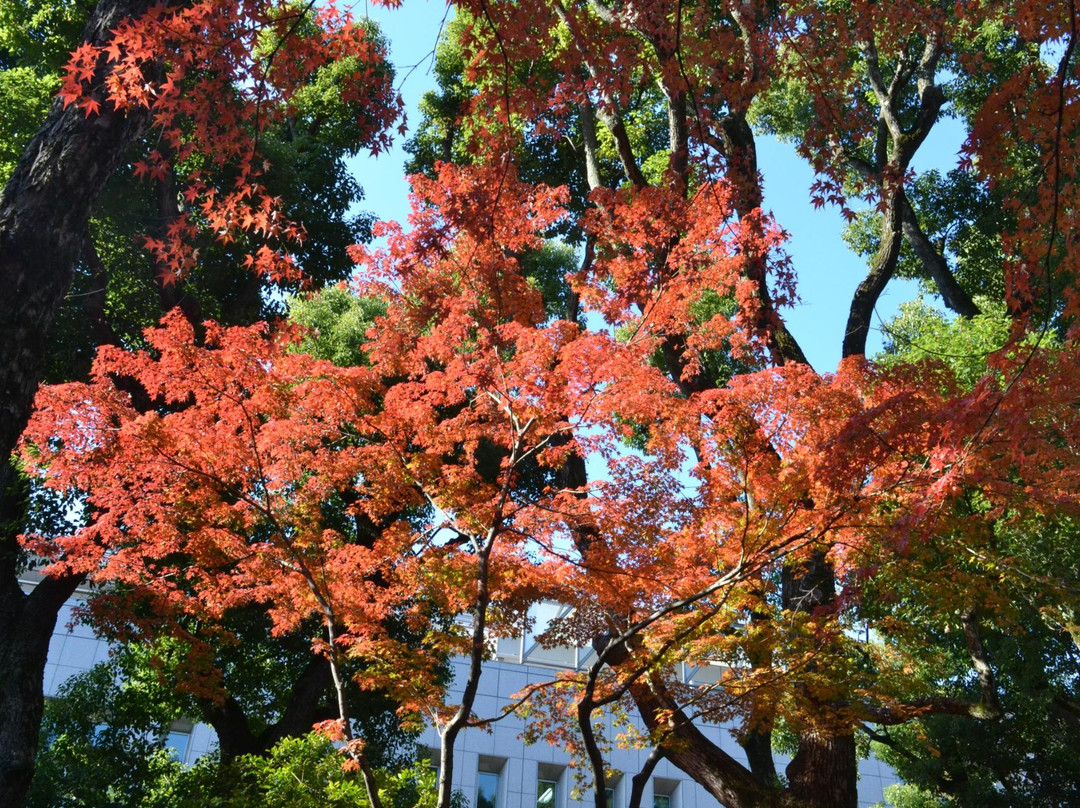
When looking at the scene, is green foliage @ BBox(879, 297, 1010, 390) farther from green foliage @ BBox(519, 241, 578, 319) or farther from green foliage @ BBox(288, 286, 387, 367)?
green foliage @ BBox(288, 286, 387, 367)

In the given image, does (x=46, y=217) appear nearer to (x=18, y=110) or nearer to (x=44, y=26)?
(x=18, y=110)

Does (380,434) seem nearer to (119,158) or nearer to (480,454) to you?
(119,158)

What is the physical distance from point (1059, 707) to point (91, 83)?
38.7ft

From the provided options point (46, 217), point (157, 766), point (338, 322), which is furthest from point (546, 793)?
point (46, 217)

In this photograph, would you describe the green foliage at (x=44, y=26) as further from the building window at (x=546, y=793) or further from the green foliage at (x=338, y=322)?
the building window at (x=546, y=793)

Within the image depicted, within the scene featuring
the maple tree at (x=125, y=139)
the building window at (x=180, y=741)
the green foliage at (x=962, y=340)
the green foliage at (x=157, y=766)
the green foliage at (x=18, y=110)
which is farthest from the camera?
the building window at (x=180, y=741)

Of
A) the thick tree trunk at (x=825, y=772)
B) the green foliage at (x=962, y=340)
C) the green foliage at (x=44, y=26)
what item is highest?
the green foliage at (x=44, y=26)

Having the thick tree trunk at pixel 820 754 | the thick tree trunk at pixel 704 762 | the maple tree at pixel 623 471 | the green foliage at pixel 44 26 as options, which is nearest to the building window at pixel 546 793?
the maple tree at pixel 623 471

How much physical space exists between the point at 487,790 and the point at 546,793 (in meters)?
1.37

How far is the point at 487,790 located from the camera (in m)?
19.6

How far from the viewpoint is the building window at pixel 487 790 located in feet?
63.5

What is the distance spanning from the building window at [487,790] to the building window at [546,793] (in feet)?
3.16

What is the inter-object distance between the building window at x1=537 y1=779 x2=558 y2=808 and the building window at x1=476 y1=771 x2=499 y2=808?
0.96 m

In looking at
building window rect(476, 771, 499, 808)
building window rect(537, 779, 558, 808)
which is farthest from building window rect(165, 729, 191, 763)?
building window rect(537, 779, 558, 808)
